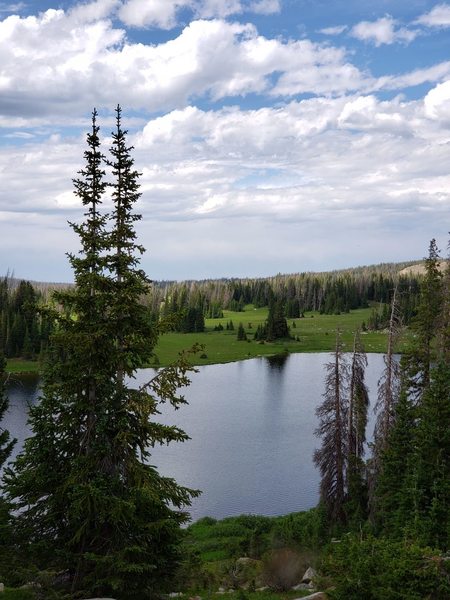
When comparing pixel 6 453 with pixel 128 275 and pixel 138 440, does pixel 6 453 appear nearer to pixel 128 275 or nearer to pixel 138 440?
pixel 138 440

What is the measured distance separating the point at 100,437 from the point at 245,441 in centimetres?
4060

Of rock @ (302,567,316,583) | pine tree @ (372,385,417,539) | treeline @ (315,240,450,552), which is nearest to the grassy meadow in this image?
treeline @ (315,240,450,552)

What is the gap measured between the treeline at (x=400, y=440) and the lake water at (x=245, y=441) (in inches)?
308

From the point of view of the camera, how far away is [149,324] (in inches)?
633

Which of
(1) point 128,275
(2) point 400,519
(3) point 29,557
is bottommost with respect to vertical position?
(2) point 400,519

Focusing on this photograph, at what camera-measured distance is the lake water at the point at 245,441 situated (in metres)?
41.4

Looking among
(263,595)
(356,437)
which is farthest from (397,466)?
(263,595)

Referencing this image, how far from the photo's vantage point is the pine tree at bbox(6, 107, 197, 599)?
1480 centimetres

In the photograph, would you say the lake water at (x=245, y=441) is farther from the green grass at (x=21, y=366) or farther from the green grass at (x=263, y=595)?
the green grass at (x=263, y=595)

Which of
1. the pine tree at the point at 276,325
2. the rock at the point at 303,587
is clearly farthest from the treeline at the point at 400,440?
the pine tree at the point at 276,325

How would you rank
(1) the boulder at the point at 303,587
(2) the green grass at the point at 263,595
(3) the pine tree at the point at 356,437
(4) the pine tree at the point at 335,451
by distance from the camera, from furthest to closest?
(4) the pine tree at the point at 335,451 < (3) the pine tree at the point at 356,437 < (1) the boulder at the point at 303,587 < (2) the green grass at the point at 263,595

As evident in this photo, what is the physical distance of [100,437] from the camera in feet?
50.8

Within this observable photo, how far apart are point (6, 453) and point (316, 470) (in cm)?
2931

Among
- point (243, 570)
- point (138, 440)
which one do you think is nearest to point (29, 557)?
point (138, 440)
